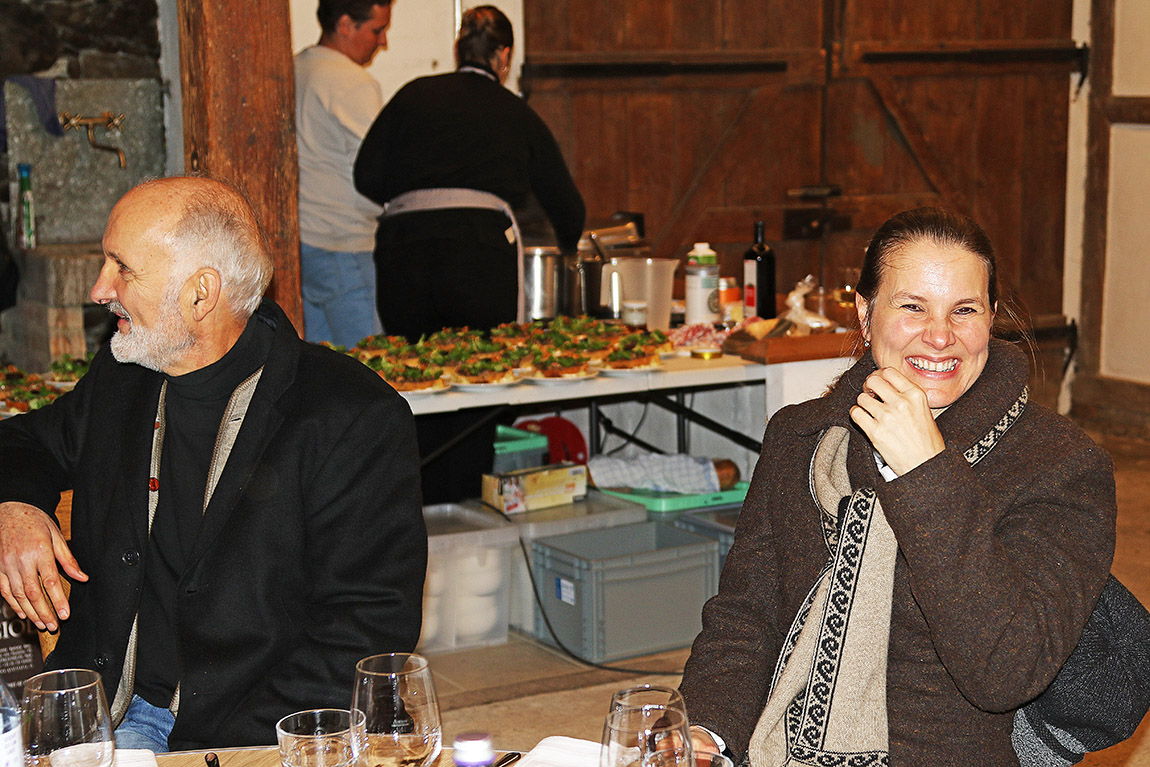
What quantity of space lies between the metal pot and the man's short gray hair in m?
2.45

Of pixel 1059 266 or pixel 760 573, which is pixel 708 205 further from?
Answer: pixel 760 573

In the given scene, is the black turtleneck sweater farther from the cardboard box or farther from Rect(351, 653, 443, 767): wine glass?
the cardboard box

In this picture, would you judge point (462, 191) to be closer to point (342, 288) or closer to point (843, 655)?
point (342, 288)

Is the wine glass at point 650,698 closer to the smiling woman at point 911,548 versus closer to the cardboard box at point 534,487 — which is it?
the smiling woman at point 911,548

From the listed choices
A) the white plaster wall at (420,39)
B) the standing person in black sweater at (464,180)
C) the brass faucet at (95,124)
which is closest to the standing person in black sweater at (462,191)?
the standing person in black sweater at (464,180)

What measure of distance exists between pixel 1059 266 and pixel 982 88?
1.10m

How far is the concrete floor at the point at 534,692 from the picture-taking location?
3.41 m

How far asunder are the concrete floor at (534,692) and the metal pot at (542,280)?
1.16 meters

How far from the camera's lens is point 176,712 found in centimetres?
201

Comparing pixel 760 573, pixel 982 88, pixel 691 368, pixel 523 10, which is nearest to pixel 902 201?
pixel 982 88

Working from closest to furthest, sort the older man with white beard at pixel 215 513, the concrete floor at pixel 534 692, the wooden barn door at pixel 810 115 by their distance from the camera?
the older man with white beard at pixel 215 513
the concrete floor at pixel 534 692
the wooden barn door at pixel 810 115

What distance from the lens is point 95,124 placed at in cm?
579

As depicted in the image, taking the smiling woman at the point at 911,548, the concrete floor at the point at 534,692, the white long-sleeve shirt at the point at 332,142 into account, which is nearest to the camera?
the smiling woman at the point at 911,548

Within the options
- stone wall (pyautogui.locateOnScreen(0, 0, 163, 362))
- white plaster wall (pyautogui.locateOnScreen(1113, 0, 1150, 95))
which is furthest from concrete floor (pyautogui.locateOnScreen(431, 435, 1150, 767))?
white plaster wall (pyautogui.locateOnScreen(1113, 0, 1150, 95))
